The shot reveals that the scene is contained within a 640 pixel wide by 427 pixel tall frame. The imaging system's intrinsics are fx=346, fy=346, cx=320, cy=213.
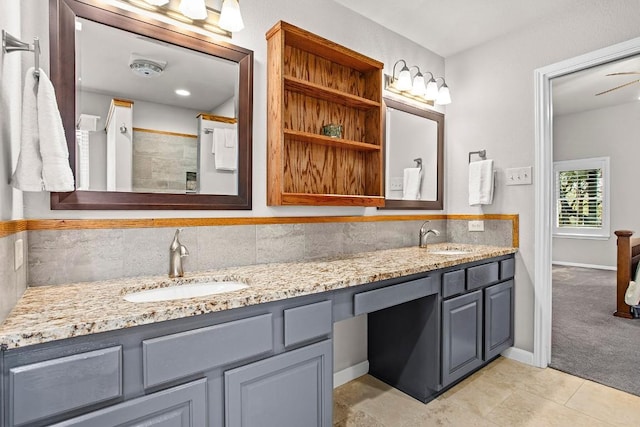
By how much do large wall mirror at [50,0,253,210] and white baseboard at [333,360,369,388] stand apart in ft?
4.28

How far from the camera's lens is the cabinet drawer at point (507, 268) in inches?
99.3

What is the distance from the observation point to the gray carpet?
2373mm

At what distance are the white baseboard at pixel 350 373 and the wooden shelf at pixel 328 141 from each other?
1.49 m

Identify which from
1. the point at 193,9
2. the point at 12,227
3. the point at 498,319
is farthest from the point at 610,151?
the point at 12,227

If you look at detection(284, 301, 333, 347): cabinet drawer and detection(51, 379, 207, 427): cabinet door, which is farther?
detection(284, 301, 333, 347): cabinet drawer

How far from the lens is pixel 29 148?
110 cm

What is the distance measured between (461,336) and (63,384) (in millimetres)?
2046

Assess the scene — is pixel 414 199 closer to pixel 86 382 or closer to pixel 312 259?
pixel 312 259

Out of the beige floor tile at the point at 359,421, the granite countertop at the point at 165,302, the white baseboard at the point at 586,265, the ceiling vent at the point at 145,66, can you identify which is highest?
the ceiling vent at the point at 145,66

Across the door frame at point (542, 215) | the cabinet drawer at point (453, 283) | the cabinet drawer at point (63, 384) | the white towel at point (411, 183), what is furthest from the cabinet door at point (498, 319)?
the cabinet drawer at point (63, 384)

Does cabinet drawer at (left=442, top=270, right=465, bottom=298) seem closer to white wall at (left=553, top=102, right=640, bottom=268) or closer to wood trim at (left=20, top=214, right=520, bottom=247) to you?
wood trim at (left=20, top=214, right=520, bottom=247)

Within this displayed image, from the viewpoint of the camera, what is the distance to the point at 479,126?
2887 millimetres

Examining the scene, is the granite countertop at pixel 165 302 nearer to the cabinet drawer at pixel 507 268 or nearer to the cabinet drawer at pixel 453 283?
the cabinet drawer at pixel 453 283

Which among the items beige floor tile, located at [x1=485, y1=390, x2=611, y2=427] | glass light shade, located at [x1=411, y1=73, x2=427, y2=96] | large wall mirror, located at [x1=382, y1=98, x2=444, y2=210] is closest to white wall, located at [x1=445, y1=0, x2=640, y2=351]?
large wall mirror, located at [x1=382, y1=98, x2=444, y2=210]
